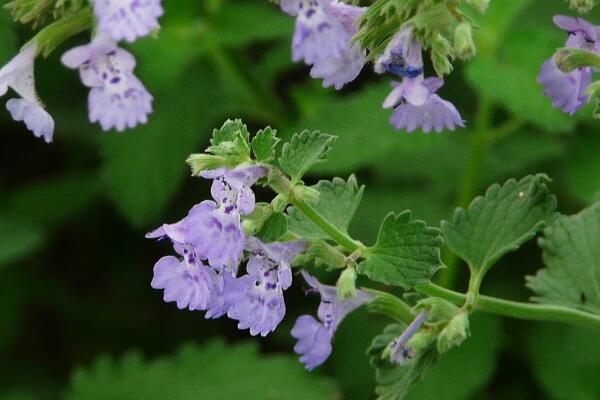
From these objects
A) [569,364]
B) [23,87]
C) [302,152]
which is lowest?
[569,364]

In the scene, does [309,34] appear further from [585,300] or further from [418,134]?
[418,134]

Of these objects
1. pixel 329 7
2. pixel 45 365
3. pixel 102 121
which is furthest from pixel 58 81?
pixel 329 7

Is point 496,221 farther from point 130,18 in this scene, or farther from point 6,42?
point 6,42

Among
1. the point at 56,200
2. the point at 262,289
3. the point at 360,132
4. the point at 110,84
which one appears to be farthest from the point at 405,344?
the point at 56,200

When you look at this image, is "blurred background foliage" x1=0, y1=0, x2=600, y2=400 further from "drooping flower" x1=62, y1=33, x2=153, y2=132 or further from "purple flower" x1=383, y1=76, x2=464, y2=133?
"purple flower" x1=383, y1=76, x2=464, y2=133

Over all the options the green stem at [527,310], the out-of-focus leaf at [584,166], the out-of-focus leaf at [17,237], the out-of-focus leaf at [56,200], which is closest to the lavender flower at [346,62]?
the green stem at [527,310]

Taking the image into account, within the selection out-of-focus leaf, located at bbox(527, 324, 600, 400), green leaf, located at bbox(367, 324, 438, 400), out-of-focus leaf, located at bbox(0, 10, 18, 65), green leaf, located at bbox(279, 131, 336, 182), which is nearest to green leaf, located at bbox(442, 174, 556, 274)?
green leaf, located at bbox(367, 324, 438, 400)

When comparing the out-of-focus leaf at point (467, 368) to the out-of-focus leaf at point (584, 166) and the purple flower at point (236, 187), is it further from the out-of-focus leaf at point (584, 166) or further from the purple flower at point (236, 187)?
the purple flower at point (236, 187)
